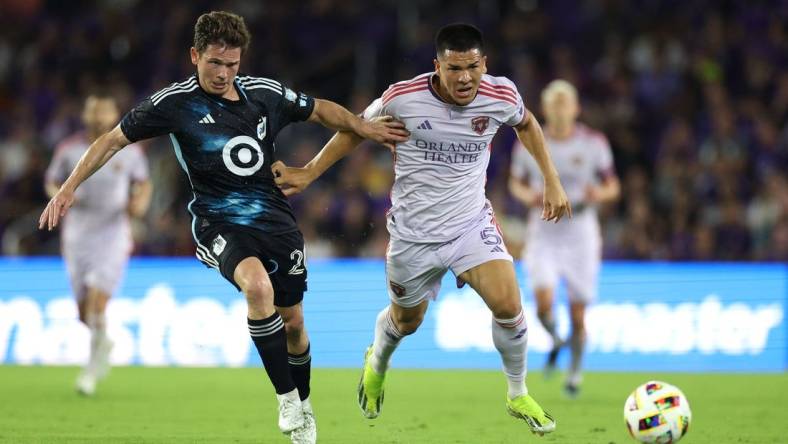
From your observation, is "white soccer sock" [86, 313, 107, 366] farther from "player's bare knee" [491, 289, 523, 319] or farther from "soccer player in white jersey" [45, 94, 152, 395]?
"player's bare knee" [491, 289, 523, 319]

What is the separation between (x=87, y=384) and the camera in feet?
37.8

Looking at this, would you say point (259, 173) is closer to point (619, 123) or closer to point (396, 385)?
point (396, 385)

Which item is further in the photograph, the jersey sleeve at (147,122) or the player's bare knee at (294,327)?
the player's bare knee at (294,327)

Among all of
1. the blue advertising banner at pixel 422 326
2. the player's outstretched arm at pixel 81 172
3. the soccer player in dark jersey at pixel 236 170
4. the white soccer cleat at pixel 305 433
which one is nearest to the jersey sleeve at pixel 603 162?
the blue advertising banner at pixel 422 326

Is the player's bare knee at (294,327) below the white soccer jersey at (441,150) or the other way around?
below

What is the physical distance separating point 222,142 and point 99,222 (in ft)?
16.3

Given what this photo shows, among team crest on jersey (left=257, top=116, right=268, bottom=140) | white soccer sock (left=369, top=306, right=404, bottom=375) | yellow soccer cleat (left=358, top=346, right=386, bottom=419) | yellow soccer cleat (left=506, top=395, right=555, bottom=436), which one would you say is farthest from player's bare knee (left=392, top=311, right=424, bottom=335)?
team crest on jersey (left=257, top=116, right=268, bottom=140)

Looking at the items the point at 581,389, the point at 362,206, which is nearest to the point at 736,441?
the point at 581,389

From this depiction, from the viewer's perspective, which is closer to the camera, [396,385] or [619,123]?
[396,385]

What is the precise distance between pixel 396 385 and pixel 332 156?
4949 millimetres

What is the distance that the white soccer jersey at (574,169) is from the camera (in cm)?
1230

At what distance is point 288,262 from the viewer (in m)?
7.85

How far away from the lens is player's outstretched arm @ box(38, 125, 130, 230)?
724cm

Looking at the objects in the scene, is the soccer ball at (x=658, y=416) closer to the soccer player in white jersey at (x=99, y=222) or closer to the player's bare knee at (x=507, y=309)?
the player's bare knee at (x=507, y=309)
